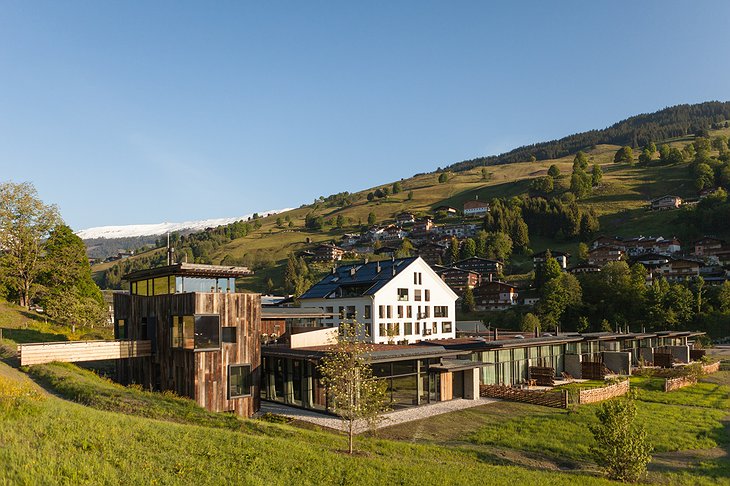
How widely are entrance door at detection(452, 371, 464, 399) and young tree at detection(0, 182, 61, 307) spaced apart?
48084 millimetres

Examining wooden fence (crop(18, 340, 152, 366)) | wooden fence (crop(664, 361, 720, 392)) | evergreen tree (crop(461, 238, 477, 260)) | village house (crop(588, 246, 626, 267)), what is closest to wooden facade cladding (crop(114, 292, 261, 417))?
wooden fence (crop(18, 340, 152, 366))

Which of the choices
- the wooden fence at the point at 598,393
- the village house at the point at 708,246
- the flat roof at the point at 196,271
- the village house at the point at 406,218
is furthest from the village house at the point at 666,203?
the flat roof at the point at 196,271

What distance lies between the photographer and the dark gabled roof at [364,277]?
207ft

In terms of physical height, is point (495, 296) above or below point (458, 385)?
above

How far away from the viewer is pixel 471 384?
3794cm

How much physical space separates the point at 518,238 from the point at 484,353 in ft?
372

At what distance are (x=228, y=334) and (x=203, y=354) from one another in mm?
1970

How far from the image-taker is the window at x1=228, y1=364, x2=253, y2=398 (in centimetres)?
3069

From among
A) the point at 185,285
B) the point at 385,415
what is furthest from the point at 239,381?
the point at 385,415

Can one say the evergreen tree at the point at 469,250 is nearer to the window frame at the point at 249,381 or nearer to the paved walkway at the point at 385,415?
the paved walkway at the point at 385,415

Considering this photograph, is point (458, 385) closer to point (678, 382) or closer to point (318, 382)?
point (318, 382)

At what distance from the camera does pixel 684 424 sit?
3123 cm

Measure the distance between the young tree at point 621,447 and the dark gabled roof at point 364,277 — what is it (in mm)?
39784

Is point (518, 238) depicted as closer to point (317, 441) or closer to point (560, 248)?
point (560, 248)
